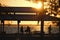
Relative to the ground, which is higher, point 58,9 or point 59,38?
point 58,9

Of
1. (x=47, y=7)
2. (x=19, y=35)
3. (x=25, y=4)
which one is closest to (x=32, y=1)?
(x=25, y=4)

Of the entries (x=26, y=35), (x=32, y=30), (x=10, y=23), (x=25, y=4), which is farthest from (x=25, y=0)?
(x=26, y=35)

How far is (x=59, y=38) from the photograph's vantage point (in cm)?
326

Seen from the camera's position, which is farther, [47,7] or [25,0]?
[25,0]

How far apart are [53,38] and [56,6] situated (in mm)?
562

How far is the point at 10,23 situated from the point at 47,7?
761mm

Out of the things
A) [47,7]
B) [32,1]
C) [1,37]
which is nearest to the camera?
[1,37]

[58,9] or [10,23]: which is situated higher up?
[58,9]

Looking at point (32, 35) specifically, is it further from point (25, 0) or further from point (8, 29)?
point (25, 0)

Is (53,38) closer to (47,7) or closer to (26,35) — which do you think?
(26,35)

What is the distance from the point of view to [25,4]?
4.61 m

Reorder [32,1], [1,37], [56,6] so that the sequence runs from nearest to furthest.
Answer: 1. [1,37]
2. [56,6]
3. [32,1]

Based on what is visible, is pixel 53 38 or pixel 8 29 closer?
pixel 53 38

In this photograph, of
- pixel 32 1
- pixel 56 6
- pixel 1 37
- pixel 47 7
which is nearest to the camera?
pixel 1 37
